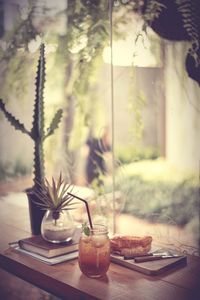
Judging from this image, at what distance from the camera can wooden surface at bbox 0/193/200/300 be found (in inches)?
47.1

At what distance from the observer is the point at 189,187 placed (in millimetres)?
1569

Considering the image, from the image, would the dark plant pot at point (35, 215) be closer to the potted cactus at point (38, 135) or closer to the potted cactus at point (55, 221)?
the potted cactus at point (38, 135)

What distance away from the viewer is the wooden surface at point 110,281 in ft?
3.93

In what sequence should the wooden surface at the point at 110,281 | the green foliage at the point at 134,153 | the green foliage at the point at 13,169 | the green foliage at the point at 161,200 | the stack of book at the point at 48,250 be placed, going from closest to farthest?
the wooden surface at the point at 110,281 → the stack of book at the point at 48,250 → the green foliage at the point at 161,200 → the green foliage at the point at 134,153 → the green foliage at the point at 13,169

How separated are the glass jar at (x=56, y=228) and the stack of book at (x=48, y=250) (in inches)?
0.8

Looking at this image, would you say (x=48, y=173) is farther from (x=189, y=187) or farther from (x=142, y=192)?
(x=189, y=187)

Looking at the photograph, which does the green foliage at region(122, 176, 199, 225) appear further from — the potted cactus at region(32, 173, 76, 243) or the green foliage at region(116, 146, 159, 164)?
the potted cactus at region(32, 173, 76, 243)

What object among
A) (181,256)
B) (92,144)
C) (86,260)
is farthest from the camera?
(92,144)

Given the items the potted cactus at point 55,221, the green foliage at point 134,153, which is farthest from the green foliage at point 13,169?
the potted cactus at point 55,221

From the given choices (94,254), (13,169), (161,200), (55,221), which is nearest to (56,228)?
(55,221)

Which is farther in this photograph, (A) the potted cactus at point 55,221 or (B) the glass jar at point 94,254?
(A) the potted cactus at point 55,221

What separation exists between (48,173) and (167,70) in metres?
0.82

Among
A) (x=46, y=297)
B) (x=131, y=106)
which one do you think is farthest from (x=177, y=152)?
(x=46, y=297)

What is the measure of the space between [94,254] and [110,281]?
0.30 feet
